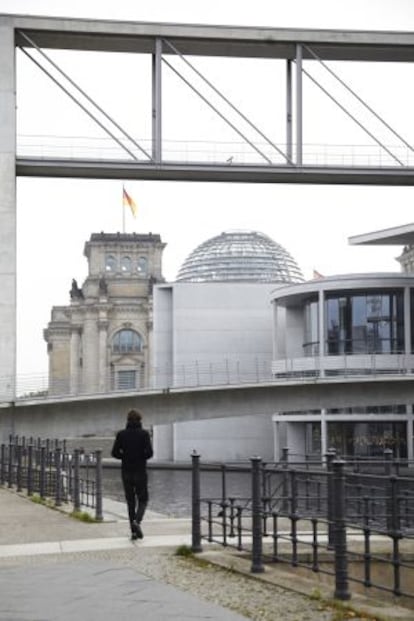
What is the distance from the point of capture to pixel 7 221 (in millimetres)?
40375

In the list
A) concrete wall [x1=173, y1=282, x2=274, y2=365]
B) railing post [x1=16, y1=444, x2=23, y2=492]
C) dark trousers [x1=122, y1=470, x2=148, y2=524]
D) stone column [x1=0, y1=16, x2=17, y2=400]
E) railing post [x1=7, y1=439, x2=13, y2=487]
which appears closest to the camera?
dark trousers [x1=122, y1=470, x2=148, y2=524]

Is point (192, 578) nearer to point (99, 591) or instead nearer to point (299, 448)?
point (99, 591)

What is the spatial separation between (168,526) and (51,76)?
2600 cm

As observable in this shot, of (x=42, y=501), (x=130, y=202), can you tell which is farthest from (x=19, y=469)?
(x=130, y=202)

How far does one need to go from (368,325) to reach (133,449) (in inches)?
2020

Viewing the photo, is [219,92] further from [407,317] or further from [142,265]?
[142,265]

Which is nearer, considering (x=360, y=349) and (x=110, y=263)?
(x=360, y=349)

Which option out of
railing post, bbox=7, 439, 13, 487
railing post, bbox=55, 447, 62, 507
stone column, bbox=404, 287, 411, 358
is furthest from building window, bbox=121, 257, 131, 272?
railing post, bbox=55, 447, 62, 507

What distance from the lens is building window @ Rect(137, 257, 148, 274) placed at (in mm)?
133625

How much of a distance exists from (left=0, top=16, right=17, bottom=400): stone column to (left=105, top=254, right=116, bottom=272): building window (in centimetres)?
9243

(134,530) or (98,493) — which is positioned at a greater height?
(98,493)

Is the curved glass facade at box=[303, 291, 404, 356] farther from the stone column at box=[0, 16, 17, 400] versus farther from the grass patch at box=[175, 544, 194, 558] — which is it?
the grass patch at box=[175, 544, 194, 558]

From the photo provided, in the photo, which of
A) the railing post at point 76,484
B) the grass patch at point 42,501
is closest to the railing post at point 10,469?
the grass patch at point 42,501

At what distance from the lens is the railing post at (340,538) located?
929cm
